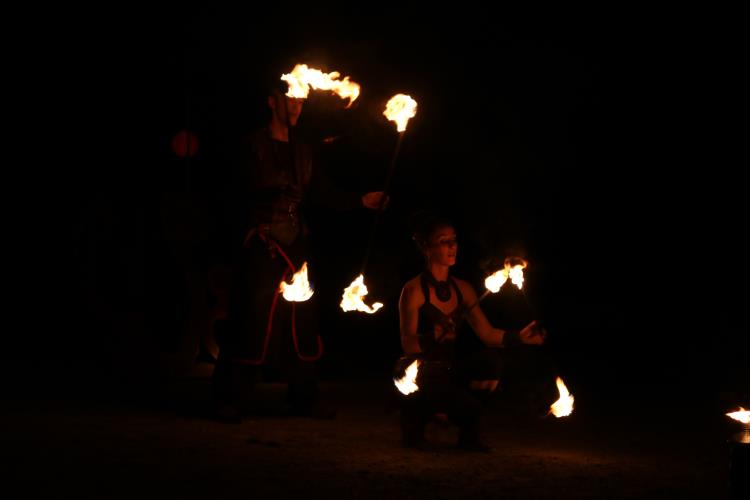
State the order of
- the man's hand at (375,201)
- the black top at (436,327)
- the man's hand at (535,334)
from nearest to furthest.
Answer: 1. the man's hand at (535,334)
2. the black top at (436,327)
3. the man's hand at (375,201)

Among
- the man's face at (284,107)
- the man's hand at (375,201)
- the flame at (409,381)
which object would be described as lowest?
the flame at (409,381)

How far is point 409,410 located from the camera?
583cm

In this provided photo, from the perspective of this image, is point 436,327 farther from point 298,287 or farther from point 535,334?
point 298,287

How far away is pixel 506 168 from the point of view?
10.0 metres

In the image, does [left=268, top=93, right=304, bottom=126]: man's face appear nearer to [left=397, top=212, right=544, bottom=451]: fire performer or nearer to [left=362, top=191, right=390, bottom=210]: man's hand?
[left=362, top=191, right=390, bottom=210]: man's hand

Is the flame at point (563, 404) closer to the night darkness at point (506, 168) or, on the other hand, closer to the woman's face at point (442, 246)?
the woman's face at point (442, 246)

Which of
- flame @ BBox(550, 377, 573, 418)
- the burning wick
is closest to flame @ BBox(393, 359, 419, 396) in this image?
the burning wick

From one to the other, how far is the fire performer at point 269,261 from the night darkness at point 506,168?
197 cm

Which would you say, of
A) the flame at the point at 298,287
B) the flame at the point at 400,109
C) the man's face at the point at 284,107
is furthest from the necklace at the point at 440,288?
the man's face at the point at 284,107

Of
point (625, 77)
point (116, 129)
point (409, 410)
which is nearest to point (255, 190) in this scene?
point (409, 410)

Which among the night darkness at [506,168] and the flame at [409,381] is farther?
the night darkness at [506,168]

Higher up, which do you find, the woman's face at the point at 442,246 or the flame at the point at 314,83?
the flame at the point at 314,83

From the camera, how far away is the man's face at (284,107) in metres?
6.81

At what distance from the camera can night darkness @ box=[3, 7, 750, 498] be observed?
30.8 feet
